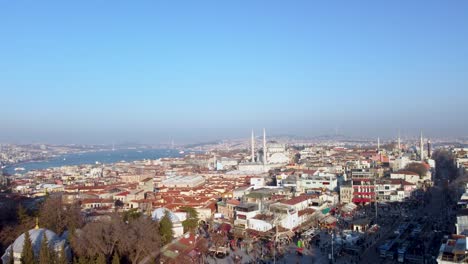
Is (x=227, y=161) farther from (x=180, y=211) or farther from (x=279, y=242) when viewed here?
(x=279, y=242)

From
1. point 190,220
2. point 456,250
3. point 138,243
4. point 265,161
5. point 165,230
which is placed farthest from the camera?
point 265,161

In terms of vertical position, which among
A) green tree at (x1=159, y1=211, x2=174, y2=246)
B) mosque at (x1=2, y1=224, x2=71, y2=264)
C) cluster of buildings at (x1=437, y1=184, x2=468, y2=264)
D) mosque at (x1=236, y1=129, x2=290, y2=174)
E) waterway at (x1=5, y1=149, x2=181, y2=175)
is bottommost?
waterway at (x1=5, y1=149, x2=181, y2=175)

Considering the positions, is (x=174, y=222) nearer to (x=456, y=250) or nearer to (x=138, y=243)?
(x=138, y=243)

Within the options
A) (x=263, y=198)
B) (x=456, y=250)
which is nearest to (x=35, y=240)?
(x=456, y=250)

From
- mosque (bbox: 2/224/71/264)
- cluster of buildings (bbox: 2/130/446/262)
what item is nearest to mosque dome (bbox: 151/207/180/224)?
cluster of buildings (bbox: 2/130/446/262)

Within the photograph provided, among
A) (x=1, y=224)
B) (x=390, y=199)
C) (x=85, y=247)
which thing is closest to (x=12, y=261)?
(x=85, y=247)

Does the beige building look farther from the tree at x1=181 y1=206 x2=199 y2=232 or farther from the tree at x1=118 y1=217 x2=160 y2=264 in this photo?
the tree at x1=118 y1=217 x2=160 y2=264

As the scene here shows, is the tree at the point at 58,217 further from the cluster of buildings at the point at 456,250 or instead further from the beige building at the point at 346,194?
the beige building at the point at 346,194

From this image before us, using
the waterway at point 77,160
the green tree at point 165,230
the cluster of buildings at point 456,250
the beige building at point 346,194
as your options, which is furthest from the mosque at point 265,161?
the waterway at point 77,160
